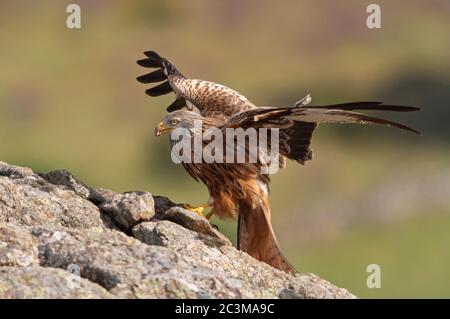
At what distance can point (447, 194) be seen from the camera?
37.9 metres

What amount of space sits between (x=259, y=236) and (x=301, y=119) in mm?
1284

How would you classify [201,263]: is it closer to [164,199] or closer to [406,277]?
[164,199]

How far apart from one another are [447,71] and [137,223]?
38.4 meters

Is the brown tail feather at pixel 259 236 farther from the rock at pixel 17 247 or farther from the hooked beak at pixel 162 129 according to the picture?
the rock at pixel 17 247

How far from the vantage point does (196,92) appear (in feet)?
46.4

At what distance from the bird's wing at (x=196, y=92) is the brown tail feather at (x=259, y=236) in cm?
143

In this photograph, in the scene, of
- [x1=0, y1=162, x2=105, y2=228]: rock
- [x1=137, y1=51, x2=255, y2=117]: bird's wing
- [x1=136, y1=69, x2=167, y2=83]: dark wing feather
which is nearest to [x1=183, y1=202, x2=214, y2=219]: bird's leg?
[x1=0, y1=162, x2=105, y2=228]: rock

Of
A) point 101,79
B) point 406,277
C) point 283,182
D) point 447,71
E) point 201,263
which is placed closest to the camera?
point 201,263

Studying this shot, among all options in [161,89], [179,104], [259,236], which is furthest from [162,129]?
[161,89]

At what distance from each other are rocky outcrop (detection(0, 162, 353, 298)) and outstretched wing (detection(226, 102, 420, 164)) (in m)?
1.09

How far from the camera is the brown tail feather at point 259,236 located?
37.7ft

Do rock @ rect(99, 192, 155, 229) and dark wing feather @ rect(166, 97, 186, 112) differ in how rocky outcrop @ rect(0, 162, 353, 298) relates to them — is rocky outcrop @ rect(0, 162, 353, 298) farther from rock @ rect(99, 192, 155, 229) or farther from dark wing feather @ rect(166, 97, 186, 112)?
dark wing feather @ rect(166, 97, 186, 112)
